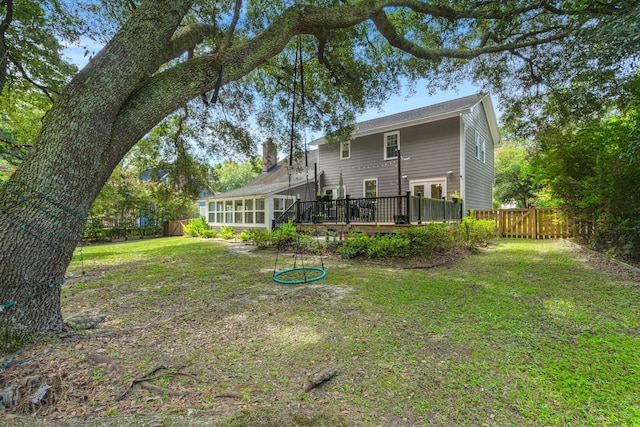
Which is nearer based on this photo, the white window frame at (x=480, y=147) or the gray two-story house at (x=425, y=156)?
the gray two-story house at (x=425, y=156)

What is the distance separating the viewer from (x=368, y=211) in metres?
9.50

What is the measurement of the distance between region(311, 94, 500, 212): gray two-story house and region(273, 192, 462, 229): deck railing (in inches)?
68.9

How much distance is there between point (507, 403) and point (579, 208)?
871 cm

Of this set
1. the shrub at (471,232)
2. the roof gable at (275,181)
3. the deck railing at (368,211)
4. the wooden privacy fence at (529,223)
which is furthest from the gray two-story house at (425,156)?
the shrub at (471,232)

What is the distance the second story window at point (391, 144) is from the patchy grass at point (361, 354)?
9293mm

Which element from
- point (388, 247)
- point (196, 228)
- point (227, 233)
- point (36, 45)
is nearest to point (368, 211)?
point (388, 247)

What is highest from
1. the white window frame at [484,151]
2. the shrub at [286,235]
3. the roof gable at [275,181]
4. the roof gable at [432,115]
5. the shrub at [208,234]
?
the roof gable at [432,115]

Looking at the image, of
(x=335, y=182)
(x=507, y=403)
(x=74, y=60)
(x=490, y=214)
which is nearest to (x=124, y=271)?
(x=74, y=60)

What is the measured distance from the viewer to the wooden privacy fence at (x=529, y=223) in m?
11.0

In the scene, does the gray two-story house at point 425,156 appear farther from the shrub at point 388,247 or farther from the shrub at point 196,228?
the shrub at point 196,228

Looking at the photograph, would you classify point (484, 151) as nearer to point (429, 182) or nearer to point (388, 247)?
point (429, 182)

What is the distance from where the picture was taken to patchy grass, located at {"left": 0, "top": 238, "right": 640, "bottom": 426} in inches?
72.1

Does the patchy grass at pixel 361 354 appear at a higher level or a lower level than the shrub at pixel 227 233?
lower

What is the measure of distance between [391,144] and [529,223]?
680cm
